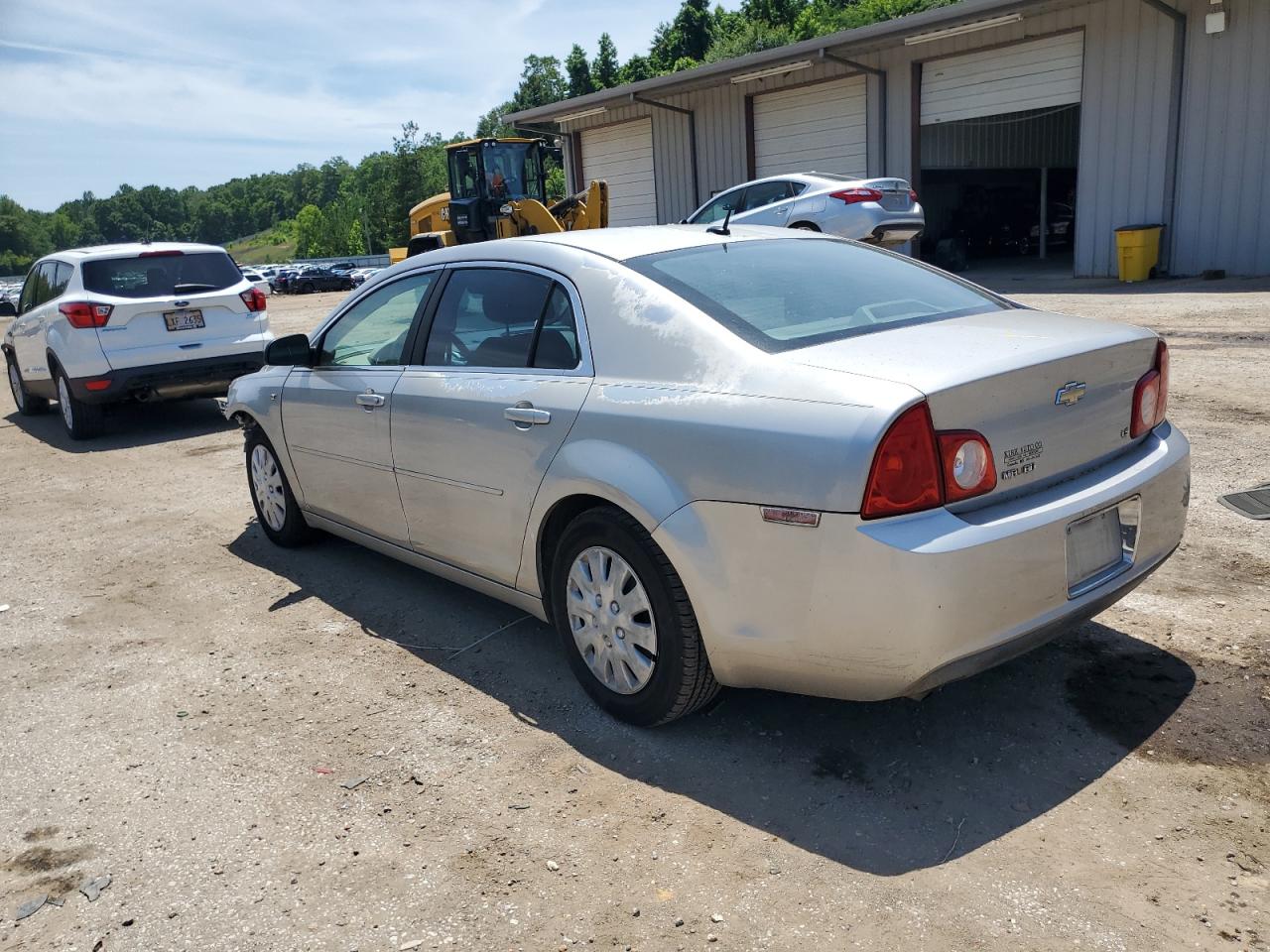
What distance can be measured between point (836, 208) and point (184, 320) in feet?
31.4

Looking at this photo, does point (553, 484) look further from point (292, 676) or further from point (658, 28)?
point (658, 28)

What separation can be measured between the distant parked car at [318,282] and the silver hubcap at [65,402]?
130ft

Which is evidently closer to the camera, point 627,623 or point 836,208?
point 627,623

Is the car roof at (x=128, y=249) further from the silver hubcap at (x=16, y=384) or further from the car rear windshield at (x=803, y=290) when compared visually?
the car rear windshield at (x=803, y=290)

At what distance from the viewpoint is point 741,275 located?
359cm

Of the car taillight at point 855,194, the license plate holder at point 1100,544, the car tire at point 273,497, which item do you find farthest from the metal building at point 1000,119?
the car tire at point 273,497

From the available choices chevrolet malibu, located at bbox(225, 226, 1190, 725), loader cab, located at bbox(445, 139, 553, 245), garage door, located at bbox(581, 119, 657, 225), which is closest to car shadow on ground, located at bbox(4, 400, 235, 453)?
chevrolet malibu, located at bbox(225, 226, 1190, 725)

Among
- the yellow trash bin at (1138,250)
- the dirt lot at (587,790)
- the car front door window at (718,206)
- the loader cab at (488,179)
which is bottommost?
the dirt lot at (587,790)

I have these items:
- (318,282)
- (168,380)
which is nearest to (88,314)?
(168,380)

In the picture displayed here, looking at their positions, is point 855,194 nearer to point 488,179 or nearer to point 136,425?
point 488,179

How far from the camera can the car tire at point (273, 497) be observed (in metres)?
5.50

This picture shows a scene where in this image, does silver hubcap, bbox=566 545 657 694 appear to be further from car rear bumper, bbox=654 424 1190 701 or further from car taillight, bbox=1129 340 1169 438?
car taillight, bbox=1129 340 1169 438

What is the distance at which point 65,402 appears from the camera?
32.2 ft

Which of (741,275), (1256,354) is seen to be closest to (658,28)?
(1256,354)
